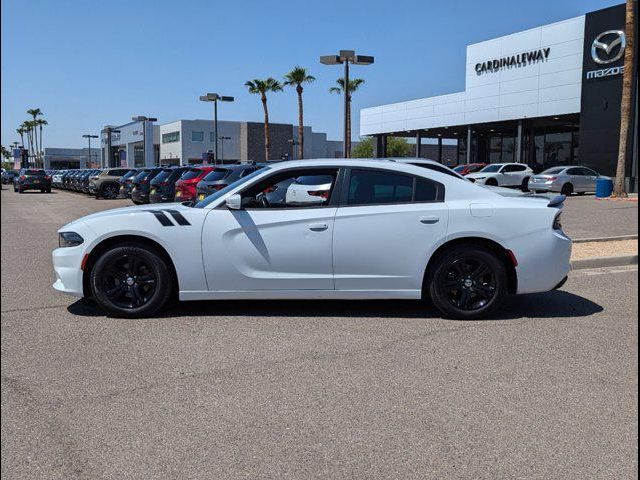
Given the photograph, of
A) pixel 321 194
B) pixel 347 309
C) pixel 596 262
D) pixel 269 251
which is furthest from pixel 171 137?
pixel 269 251

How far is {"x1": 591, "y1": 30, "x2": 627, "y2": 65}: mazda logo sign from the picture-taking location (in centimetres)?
3053

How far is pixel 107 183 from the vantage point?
31422 mm

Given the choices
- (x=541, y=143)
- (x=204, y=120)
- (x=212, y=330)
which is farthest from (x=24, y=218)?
(x=204, y=120)

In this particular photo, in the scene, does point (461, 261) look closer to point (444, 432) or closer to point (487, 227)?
point (487, 227)

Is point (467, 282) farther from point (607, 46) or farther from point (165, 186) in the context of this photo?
point (607, 46)

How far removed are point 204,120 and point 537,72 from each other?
5473cm

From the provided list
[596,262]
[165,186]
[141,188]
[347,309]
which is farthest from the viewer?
[141,188]

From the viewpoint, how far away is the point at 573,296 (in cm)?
724

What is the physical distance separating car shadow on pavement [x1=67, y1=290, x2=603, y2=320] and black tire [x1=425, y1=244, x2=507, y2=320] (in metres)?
0.27

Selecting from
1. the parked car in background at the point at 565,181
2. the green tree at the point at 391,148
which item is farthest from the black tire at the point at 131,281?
the green tree at the point at 391,148

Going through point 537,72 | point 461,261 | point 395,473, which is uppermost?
point 537,72

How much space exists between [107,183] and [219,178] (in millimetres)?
17696

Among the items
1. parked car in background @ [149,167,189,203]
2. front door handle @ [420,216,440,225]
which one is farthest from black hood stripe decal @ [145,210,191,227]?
parked car in background @ [149,167,189,203]

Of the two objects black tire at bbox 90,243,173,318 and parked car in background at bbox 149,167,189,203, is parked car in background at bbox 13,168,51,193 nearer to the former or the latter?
parked car in background at bbox 149,167,189,203
